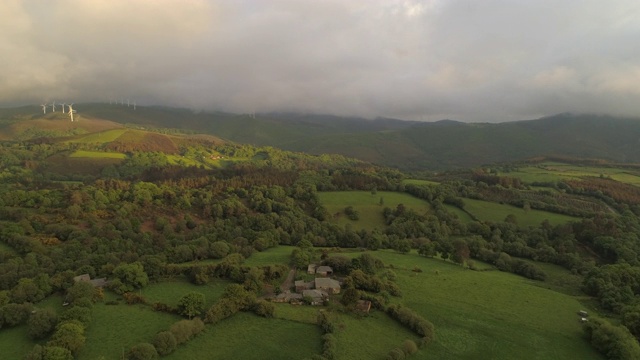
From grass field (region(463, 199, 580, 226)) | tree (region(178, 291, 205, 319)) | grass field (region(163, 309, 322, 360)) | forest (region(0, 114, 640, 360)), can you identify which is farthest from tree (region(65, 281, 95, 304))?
grass field (region(463, 199, 580, 226))

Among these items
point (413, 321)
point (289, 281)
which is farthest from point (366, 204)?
point (413, 321)

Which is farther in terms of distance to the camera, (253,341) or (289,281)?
(289,281)

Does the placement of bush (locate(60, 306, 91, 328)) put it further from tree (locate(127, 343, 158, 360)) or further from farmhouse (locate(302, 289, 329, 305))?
farmhouse (locate(302, 289, 329, 305))

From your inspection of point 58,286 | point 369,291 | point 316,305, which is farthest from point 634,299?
point 58,286

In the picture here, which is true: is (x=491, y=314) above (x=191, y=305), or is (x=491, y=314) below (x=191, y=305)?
below

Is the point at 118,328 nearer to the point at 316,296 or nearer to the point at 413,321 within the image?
the point at 316,296

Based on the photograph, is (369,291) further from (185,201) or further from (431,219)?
(185,201)
